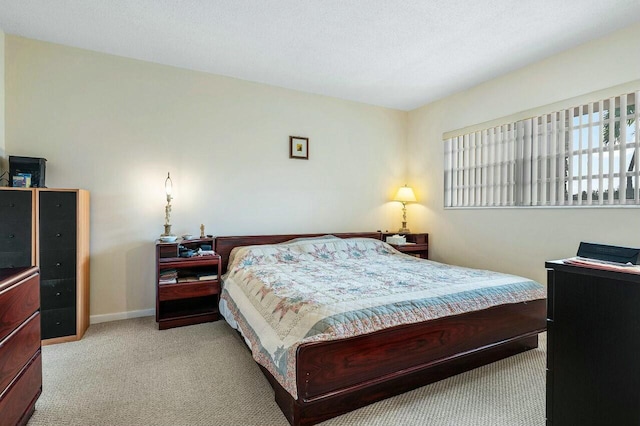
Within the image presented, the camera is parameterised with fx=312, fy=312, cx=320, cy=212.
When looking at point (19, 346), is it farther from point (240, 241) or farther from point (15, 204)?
point (240, 241)

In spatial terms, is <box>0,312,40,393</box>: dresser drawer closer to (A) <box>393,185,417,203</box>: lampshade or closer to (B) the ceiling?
(B) the ceiling

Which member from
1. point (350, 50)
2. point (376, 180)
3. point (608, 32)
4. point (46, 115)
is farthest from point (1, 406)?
point (608, 32)

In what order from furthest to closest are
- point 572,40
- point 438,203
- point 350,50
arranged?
point 438,203 < point 350,50 < point 572,40

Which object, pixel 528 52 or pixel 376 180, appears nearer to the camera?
pixel 528 52

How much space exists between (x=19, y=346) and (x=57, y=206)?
4.91 feet

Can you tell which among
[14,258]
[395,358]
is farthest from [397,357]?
[14,258]

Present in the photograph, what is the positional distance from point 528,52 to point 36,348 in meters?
4.43

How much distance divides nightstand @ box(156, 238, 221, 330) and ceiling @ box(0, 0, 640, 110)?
190cm

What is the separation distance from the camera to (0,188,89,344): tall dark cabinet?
2.46m

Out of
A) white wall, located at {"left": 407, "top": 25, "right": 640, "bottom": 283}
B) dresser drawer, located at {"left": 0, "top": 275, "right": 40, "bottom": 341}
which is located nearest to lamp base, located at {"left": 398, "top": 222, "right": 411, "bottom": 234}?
white wall, located at {"left": 407, "top": 25, "right": 640, "bottom": 283}

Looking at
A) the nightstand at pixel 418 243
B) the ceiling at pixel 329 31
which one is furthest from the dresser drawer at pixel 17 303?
the nightstand at pixel 418 243

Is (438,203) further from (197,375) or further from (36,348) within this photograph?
(36,348)

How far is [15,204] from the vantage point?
2.46 meters

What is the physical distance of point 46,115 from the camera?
2.90 meters
